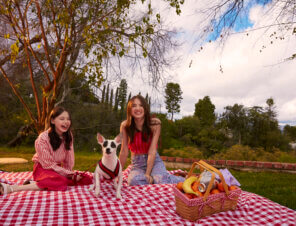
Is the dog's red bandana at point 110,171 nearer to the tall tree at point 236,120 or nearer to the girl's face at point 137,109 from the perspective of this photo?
the girl's face at point 137,109

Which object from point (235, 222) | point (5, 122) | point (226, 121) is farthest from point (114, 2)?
point (5, 122)

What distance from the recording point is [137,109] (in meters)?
3.94

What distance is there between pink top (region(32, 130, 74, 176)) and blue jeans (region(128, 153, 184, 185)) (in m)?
0.96

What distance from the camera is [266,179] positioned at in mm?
5270

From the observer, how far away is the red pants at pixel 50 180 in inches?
133

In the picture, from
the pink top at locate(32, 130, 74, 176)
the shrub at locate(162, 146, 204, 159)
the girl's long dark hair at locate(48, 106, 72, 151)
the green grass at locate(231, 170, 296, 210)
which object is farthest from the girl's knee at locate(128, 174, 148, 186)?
the shrub at locate(162, 146, 204, 159)

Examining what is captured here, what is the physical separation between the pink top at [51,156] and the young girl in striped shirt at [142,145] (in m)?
0.86

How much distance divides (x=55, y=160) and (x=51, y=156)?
0.55 ft

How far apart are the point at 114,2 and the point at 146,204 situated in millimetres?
4282

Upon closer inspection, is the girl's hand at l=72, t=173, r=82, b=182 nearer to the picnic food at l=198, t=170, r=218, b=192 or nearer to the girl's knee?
the girl's knee

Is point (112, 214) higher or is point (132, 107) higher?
point (132, 107)

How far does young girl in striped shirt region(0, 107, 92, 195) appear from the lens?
340 cm

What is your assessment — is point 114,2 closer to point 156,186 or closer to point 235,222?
point 156,186

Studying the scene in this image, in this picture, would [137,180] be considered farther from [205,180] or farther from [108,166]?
[205,180]
